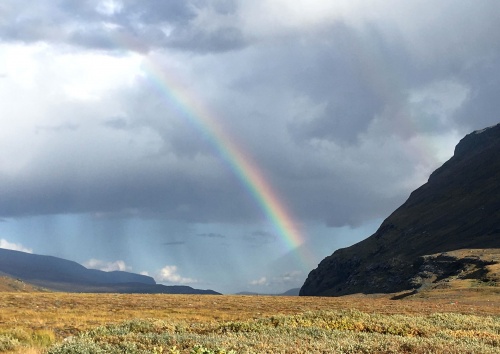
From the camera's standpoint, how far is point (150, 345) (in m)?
13.6

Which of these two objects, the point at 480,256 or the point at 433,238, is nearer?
the point at 480,256

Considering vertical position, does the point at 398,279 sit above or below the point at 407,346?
above

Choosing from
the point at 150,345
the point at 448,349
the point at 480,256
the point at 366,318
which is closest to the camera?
the point at 448,349

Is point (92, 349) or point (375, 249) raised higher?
point (375, 249)

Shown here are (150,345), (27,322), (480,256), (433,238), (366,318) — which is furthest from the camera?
(433,238)

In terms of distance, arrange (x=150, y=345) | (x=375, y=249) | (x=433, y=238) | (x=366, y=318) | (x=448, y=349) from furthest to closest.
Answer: (x=375, y=249)
(x=433, y=238)
(x=366, y=318)
(x=150, y=345)
(x=448, y=349)

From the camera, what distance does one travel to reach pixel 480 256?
112500 mm

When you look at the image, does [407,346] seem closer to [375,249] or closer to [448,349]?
[448,349]

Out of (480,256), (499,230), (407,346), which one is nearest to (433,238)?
(499,230)

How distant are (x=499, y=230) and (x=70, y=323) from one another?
5694 inches

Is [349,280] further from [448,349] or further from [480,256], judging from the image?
[448,349]

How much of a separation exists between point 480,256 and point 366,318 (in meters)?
101

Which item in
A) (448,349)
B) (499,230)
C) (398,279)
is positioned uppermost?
(499,230)

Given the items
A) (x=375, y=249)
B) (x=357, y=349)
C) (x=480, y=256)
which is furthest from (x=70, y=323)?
(x=375, y=249)
